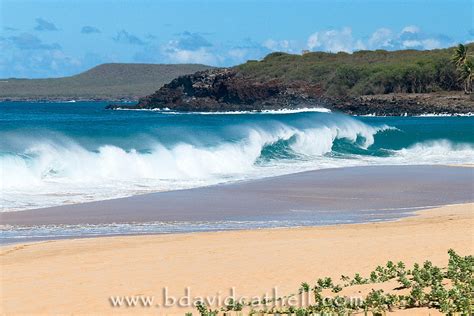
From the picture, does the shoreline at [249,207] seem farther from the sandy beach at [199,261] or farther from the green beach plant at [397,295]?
the green beach plant at [397,295]

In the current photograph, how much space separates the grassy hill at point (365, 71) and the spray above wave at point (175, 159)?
240ft

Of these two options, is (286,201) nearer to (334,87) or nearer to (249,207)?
(249,207)

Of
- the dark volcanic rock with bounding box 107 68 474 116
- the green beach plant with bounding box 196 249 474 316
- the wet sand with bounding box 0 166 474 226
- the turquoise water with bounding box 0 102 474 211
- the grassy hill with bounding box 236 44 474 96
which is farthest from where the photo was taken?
the grassy hill with bounding box 236 44 474 96

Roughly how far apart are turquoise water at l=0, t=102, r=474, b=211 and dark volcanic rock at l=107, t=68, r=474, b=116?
5243 centimetres

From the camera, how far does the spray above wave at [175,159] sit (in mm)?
23750

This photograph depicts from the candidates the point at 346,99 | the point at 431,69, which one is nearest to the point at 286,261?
the point at 346,99

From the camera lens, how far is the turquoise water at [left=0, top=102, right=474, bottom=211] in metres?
24.3

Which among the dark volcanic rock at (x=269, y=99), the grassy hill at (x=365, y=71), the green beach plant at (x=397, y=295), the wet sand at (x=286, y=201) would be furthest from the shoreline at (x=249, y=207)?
the grassy hill at (x=365, y=71)

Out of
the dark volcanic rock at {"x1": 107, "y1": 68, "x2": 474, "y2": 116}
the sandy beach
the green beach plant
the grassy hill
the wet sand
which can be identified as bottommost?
the wet sand

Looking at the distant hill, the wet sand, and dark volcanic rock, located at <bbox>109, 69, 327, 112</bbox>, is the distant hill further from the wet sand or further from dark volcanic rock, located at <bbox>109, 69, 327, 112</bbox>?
the wet sand

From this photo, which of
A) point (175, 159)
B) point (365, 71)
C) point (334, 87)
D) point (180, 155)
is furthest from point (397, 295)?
point (365, 71)

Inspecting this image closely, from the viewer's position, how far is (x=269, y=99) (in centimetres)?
12938

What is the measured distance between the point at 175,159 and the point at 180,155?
1.68 ft

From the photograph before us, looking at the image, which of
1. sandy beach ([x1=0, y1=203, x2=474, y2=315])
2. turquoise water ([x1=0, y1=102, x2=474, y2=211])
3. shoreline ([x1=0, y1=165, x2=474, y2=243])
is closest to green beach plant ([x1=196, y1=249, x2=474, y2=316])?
sandy beach ([x1=0, y1=203, x2=474, y2=315])
